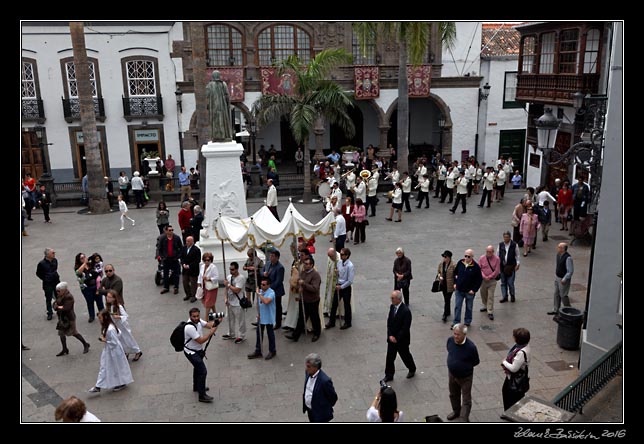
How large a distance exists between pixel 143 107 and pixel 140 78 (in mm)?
1406

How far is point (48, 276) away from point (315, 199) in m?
13.6

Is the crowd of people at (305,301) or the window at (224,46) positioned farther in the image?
the window at (224,46)

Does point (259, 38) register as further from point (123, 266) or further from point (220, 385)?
point (220, 385)

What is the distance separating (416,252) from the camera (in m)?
15.8

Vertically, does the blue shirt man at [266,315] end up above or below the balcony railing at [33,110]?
Result: below

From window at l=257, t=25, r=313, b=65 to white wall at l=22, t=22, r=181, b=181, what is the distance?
411 centimetres

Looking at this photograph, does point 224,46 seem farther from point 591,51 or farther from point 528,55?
point 591,51

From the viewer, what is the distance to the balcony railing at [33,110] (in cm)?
2803

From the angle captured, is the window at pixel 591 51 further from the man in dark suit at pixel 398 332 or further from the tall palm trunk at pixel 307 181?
the man in dark suit at pixel 398 332

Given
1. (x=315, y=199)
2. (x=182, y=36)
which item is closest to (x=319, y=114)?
(x=315, y=199)

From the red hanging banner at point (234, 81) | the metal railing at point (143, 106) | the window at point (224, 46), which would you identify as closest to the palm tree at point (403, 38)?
the red hanging banner at point (234, 81)

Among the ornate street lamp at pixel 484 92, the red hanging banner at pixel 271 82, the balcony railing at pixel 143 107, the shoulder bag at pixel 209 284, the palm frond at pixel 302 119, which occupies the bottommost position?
the shoulder bag at pixel 209 284

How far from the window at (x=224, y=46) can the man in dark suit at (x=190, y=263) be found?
18325mm

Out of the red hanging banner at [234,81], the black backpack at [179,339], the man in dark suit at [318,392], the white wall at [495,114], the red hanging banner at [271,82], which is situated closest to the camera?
the man in dark suit at [318,392]
